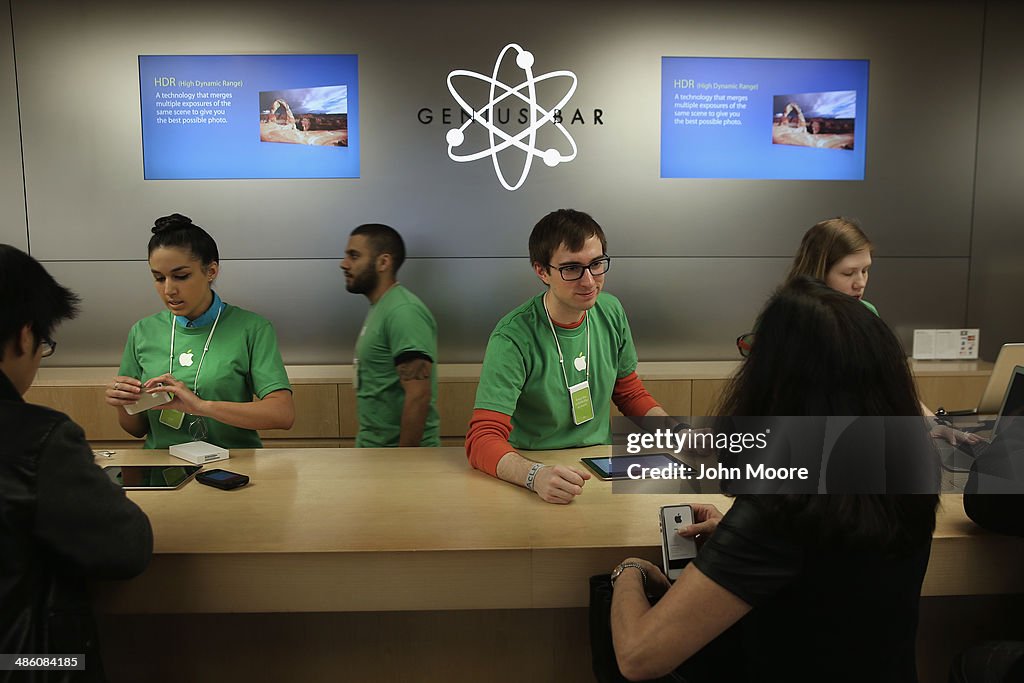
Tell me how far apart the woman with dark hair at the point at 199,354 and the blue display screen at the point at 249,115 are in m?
1.68

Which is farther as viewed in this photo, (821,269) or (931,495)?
(821,269)

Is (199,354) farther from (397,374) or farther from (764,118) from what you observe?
(764,118)

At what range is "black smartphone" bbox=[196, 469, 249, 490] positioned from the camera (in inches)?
78.5

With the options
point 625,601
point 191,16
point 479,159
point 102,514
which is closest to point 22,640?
point 102,514

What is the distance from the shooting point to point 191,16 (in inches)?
160

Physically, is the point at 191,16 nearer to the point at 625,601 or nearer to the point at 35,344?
the point at 35,344

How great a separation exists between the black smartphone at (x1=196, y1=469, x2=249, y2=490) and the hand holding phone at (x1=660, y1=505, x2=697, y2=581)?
3.81ft

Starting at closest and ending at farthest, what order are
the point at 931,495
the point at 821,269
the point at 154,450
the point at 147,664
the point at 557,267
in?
the point at 931,495, the point at 147,664, the point at 557,267, the point at 154,450, the point at 821,269

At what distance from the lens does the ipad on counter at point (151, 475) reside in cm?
201

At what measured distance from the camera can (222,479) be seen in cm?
202

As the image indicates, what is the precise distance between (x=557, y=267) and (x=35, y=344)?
4.51 ft

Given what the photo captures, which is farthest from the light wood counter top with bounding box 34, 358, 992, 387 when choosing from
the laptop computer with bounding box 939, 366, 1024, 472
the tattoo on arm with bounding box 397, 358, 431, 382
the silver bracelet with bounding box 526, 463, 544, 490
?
the silver bracelet with bounding box 526, 463, 544, 490

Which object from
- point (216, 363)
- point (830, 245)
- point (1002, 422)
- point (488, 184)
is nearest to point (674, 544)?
point (1002, 422)

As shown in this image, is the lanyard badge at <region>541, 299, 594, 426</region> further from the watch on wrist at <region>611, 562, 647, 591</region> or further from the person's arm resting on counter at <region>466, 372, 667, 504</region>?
the watch on wrist at <region>611, 562, 647, 591</region>
